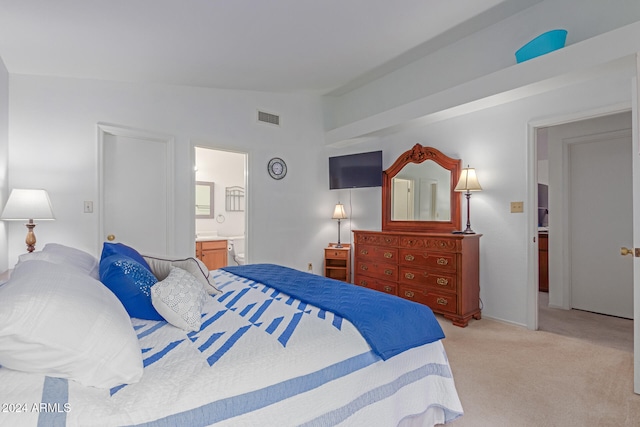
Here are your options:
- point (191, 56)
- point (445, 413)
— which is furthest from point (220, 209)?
point (445, 413)

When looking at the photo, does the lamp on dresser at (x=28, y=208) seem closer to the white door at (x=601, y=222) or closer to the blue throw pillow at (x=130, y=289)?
the blue throw pillow at (x=130, y=289)

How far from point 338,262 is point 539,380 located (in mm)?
2904

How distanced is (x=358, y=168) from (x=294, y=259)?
1.56 metres

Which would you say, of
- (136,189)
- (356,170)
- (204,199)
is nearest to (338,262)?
(356,170)

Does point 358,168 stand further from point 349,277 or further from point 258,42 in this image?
point 258,42

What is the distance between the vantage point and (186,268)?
199cm

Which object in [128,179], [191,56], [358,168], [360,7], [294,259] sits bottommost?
[294,259]

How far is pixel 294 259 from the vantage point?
15.2ft

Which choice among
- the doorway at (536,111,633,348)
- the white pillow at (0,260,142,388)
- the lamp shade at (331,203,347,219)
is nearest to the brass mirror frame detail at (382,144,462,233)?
the lamp shade at (331,203,347,219)

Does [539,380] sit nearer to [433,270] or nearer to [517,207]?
[433,270]

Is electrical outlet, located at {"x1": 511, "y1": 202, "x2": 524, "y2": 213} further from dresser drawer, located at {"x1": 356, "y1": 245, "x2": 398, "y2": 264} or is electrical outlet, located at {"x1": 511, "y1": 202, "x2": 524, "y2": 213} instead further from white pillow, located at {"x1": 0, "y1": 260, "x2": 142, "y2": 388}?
white pillow, located at {"x1": 0, "y1": 260, "x2": 142, "y2": 388}

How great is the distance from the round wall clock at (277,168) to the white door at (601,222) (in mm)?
3517

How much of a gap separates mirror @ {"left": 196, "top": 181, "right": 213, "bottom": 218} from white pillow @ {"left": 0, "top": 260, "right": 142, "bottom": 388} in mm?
4597

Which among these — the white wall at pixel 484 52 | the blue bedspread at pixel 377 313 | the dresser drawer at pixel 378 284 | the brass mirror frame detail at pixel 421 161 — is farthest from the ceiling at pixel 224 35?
the dresser drawer at pixel 378 284
